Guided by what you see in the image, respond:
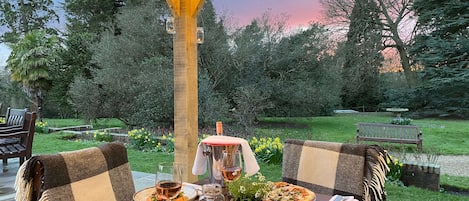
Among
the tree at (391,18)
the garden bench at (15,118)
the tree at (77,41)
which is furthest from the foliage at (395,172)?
the tree at (77,41)

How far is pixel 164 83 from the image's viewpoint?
695 centimetres

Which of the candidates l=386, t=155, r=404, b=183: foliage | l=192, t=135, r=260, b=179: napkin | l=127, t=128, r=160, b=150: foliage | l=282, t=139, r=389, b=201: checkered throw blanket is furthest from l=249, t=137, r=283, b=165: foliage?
l=192, t=135, r=260, b=179: napkin

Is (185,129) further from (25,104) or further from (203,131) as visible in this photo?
(25,104)

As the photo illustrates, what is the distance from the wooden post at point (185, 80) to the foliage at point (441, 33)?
8.45 metres

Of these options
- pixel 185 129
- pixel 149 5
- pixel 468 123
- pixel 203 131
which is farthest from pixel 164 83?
pixel 468 123

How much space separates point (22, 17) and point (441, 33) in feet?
43.2

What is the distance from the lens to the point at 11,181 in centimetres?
333

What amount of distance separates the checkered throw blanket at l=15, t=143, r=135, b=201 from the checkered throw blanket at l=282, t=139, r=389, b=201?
74 centimetres

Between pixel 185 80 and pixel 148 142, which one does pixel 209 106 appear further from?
pixel 185 80

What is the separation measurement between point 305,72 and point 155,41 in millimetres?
3691

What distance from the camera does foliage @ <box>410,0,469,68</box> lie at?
8.81 m

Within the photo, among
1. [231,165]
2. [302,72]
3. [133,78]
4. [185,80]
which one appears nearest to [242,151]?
[231,165]

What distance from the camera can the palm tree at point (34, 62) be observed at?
8.76 meters

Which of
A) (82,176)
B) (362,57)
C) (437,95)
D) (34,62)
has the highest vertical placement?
(362,57)
